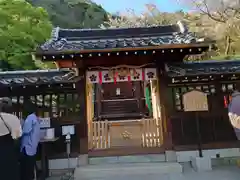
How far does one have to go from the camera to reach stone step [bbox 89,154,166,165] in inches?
283

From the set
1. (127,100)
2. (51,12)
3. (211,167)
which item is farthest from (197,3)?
(51,12)

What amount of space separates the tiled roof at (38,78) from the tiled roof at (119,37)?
2.97 feet

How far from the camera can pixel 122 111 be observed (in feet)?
50.5

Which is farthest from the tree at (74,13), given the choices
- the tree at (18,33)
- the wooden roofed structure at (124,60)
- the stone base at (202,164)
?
the stone base at (202,164)

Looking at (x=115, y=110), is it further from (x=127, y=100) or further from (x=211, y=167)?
(x=211, y=167)

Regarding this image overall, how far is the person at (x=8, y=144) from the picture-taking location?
4633 millimetres

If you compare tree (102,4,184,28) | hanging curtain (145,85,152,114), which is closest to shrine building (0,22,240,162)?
hanging curtain (145,85,152,114)

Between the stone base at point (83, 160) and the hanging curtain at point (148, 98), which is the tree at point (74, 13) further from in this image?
the stone base at point (83, 160)

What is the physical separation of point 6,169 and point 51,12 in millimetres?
29766

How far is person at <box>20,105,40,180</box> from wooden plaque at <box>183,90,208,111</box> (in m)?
3.96

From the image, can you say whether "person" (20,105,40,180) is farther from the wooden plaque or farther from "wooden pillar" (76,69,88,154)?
the wooden plaque

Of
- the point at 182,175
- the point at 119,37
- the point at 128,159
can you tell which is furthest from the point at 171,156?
the point at 119,37

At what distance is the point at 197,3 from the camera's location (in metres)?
20.1

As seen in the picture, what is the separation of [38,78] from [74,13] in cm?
2934
